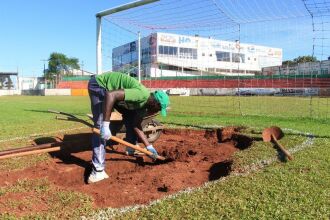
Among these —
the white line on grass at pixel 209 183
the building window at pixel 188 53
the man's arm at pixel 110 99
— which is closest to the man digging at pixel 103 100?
the man's arm at pixel 110 99

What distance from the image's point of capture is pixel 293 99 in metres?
29.4

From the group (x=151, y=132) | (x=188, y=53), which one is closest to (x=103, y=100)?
(x=151, y=132)

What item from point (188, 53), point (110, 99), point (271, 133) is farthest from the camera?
point (188, 53)

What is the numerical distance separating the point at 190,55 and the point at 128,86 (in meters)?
15.9

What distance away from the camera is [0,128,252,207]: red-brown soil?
5.27 meters

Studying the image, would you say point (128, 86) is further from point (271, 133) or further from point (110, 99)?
point (271, 133)

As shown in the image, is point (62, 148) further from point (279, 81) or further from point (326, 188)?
point (279, 81)

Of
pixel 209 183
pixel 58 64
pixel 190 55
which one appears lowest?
pixel 209 183

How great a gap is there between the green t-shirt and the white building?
10.1m

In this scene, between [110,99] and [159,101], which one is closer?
[110,99]

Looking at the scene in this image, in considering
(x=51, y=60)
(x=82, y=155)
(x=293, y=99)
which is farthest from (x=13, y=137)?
(x=51, y=60)

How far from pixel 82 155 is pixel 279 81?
85.5ft

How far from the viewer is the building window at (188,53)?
20228mm

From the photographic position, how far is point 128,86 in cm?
584
